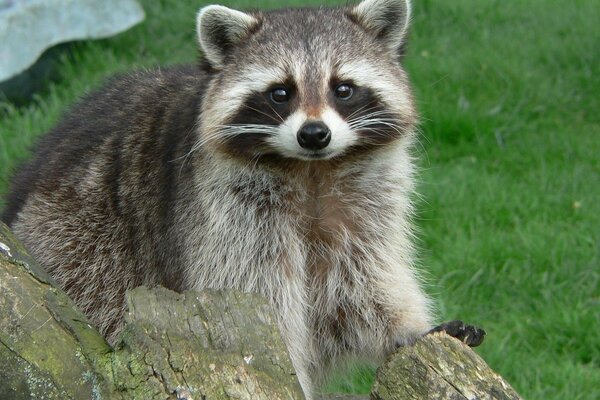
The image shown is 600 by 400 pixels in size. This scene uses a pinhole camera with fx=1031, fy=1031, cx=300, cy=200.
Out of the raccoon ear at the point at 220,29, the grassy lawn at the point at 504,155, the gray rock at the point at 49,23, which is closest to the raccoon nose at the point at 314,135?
the raccoon ear at the point at 220,29

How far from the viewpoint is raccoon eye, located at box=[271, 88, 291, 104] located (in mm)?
2998

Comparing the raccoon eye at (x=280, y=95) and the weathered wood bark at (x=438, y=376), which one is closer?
the weathered wood bark at (x=438, y=376)

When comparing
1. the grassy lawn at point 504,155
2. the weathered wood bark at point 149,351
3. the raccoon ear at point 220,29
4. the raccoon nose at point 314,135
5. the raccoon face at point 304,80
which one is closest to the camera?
the weathered wood bark at point 149,351

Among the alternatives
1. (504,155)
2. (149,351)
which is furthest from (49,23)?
(149,351)

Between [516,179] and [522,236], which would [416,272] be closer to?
[522,236]

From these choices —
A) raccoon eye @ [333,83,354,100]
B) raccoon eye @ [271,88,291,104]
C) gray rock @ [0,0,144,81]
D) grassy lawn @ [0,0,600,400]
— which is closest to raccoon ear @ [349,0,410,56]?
raccoon eye @ [333,83,354,100]

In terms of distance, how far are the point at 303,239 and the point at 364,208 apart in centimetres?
22

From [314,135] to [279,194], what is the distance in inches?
17.5

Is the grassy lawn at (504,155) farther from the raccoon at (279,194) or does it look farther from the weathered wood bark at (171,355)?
the weathered wood bark at (171,355)

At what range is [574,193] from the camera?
5.27m

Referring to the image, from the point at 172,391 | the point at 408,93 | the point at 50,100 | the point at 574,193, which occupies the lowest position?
the point at 574,193

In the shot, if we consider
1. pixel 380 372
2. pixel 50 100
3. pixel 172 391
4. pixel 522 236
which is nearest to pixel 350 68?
pixel 380 372

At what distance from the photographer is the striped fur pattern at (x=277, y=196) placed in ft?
9.98

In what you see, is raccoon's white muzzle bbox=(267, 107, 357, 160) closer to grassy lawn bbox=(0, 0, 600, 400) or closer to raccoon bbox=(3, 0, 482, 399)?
raccoon bbox=(3, 0, 482, 399)
